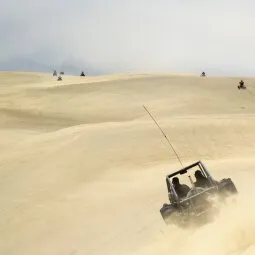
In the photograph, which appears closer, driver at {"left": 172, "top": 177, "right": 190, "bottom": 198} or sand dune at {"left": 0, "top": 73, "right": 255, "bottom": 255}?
driver at {"left": 172, "top": 177, "right": 190, "bottom": 198}

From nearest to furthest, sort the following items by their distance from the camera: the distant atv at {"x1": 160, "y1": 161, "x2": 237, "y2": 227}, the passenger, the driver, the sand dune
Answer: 1. the distant atv at {"x1": 160, "y1": 161, "x2": 237, "y2": 227}
2. the driver
3. the passenger
4. the sand dune

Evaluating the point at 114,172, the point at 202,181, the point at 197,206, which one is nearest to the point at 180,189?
the point at 202,181

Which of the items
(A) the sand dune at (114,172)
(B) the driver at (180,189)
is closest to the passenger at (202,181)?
(B) the driver at (180,189)

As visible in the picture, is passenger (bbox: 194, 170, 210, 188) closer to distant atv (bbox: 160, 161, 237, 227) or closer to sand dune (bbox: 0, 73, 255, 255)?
distant atv (bbox: 160, 161, 237, 227)

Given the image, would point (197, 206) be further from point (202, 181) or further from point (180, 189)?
point (202, 181)

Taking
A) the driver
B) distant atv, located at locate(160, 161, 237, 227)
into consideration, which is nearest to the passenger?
the driver

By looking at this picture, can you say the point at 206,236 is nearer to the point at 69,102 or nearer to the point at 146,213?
the point at 146,213

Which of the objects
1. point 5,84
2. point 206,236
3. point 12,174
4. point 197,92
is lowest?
point 206,236

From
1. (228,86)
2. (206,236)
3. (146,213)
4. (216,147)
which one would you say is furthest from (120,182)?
(228,86)

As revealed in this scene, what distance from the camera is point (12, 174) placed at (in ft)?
66.0

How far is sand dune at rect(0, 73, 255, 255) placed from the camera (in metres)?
11.8

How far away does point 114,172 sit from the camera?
19422mm

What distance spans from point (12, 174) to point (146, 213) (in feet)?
24.5

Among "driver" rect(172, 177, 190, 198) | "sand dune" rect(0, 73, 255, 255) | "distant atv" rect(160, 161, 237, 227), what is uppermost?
"sand dune" rect(0, 73, 255, 255)
